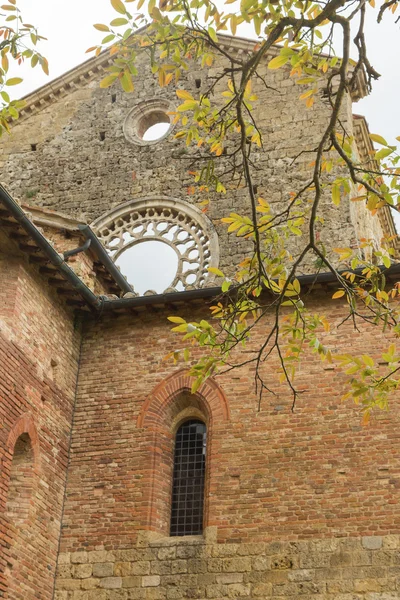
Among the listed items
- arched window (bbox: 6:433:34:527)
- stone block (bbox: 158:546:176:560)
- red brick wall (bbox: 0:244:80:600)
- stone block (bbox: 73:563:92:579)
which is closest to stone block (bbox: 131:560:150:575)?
stone block (bbox: 158:546:176:560)

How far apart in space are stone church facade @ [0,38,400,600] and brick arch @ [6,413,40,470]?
1.0 inches

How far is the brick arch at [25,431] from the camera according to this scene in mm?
10695

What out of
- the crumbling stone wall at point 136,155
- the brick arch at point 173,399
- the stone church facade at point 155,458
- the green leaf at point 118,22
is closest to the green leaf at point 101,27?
the green leaf at point 118,22

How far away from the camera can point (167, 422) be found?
12.3 meters

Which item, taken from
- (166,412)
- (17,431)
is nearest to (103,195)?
(166,412)

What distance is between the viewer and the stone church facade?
10.5 meters

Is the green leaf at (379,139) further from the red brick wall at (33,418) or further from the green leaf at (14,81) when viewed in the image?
the red brick wall at (33,418)

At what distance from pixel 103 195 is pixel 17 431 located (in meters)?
7.79

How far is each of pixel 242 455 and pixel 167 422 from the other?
139 cm

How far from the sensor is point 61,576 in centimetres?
1127

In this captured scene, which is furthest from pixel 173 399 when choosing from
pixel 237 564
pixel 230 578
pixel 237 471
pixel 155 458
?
pixel 230 578

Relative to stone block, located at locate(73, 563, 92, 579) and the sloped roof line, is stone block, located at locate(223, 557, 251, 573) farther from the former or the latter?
the sloped roof line

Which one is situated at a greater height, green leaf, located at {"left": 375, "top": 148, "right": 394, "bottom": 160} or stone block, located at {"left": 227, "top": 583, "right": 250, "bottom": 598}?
Answer: green leaf, located at {"left": 375, "top": 148, "right": 394, "bottom": 160}

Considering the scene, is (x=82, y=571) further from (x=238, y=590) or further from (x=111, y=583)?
(x=238, y=590)
